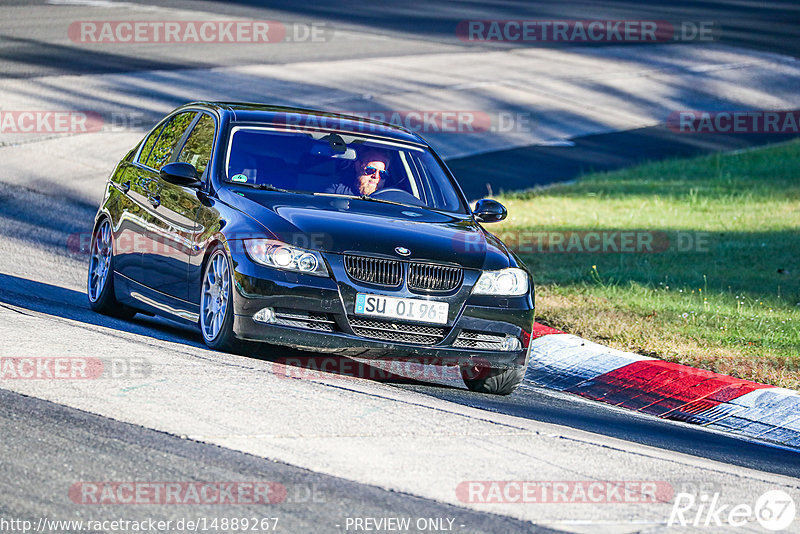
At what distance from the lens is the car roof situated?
9281 mm

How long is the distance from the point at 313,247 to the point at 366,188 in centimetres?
133

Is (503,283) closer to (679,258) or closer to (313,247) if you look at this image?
(313,247)

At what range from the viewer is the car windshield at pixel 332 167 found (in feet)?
29.1

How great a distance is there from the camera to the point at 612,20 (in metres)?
37.0

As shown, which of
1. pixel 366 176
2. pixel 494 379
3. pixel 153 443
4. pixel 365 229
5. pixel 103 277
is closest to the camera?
pixel 153 443

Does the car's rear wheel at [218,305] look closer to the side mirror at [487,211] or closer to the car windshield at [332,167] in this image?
the car windshield at [332,167]

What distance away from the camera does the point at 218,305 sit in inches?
321

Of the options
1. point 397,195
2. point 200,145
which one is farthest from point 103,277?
point 397,195

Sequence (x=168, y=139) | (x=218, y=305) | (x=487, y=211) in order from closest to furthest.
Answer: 1. (x=218, y=305)
2. (x=487, y=211)
3. (x=168, y=139)

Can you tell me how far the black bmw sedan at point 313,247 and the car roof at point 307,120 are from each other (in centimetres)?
2

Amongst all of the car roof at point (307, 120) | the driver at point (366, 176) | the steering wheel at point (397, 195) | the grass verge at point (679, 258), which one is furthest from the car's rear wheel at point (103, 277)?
the grass verge at point (679, 258)

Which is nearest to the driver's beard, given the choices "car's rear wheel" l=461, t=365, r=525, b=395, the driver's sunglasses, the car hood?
the driver's sunglasses

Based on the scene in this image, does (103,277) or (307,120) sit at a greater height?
(307,120)

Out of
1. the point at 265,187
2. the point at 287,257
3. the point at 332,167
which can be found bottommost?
the point at 287,257
